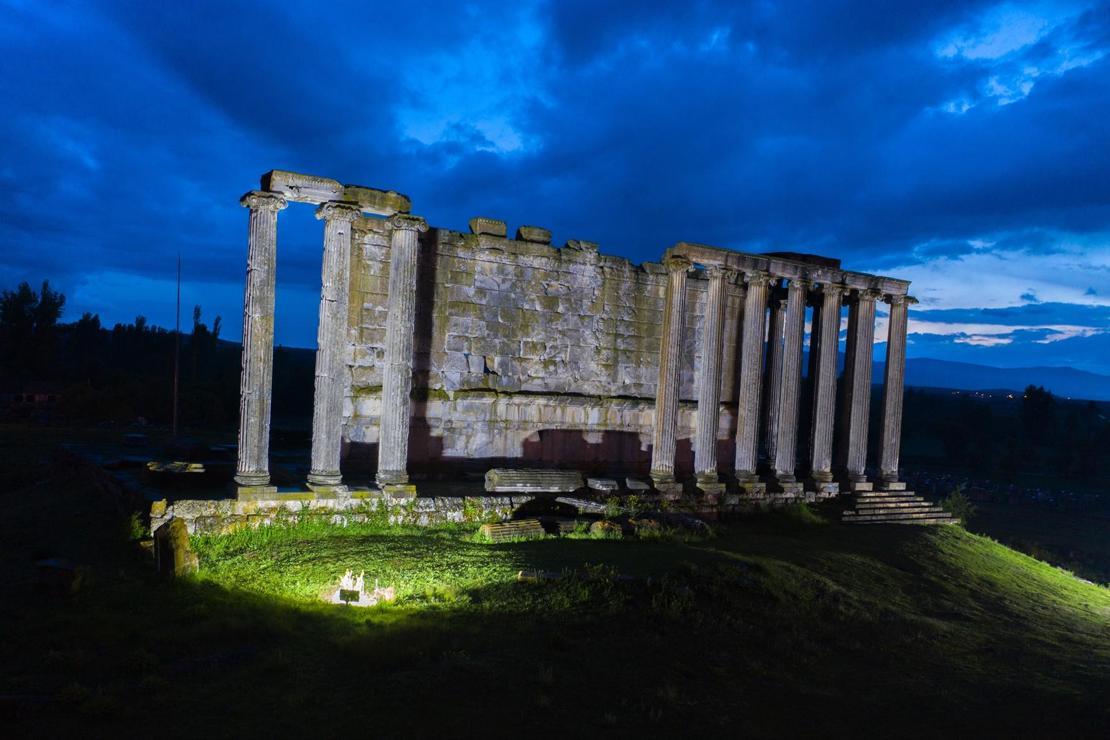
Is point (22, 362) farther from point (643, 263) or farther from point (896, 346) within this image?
point (896, 346)

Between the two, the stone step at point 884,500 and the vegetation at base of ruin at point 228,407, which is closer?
the stone step at point 884,500

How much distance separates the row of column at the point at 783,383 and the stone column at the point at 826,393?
0.09 ft

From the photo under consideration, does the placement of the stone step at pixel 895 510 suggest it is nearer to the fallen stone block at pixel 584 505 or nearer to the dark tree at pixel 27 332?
the fallen stone block at pixel 584 505

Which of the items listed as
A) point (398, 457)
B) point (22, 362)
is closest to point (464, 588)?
point (398, 457)

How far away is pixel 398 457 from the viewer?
13875 mm

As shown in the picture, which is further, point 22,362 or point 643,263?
point 22,362

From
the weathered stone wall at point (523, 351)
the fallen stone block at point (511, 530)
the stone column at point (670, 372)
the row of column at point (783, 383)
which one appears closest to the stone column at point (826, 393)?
the row of column at point (783, 383)

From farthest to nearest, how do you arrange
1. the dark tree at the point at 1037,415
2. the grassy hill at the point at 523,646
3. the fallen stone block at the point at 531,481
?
the dark tree at the point at 1037,415
the fallen stone block at the point at 531,481
the grassy hill at the point at 523,646

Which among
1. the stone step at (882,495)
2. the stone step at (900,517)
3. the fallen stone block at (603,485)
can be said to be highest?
the fallen stone block at (603,485)

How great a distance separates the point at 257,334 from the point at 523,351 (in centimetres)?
710

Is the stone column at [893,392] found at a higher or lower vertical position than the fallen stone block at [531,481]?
higher

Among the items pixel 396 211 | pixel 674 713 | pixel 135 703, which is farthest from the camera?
pixel 396 211

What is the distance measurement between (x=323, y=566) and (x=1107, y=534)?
111ft

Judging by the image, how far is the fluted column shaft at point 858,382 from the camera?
19.4 m
